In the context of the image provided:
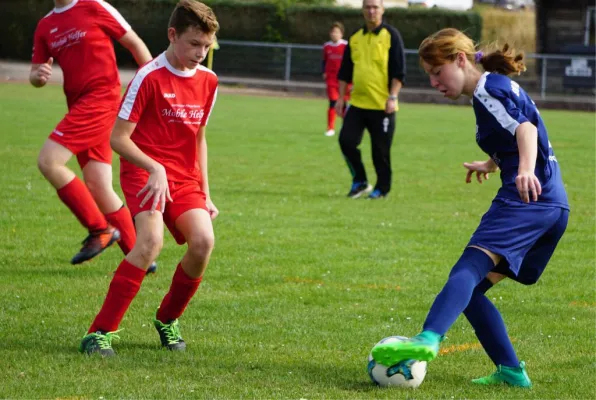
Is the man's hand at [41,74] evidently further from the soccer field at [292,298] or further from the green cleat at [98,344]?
the green cleat at [98,344]

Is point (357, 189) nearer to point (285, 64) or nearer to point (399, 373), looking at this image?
point (399, 373)

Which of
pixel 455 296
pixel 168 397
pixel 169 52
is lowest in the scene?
pixel 168 397

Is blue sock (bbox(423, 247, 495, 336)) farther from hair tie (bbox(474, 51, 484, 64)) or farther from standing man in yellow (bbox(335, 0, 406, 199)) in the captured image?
standing man in yellow (bbox(335, 0, 406, 199))

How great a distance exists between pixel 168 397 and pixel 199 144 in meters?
1.60

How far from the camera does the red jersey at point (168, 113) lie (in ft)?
16.8

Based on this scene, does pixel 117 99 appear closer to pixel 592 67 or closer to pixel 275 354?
pixel 275 354

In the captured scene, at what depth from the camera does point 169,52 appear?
17.1 ft

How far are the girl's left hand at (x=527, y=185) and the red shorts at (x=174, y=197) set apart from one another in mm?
1667

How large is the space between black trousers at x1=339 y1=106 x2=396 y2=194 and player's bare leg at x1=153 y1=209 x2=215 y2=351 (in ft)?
21.4

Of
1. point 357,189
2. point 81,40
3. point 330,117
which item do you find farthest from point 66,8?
point 330,117

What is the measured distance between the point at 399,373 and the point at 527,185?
3.28 ft

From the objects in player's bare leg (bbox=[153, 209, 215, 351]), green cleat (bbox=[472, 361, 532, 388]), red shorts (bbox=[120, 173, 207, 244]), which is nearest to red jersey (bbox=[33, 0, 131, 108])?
red shorts (bbox=[120, 173, 207, 244])

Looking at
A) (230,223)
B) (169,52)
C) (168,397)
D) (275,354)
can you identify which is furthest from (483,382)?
(230,223)

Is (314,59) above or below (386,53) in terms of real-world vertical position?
below
